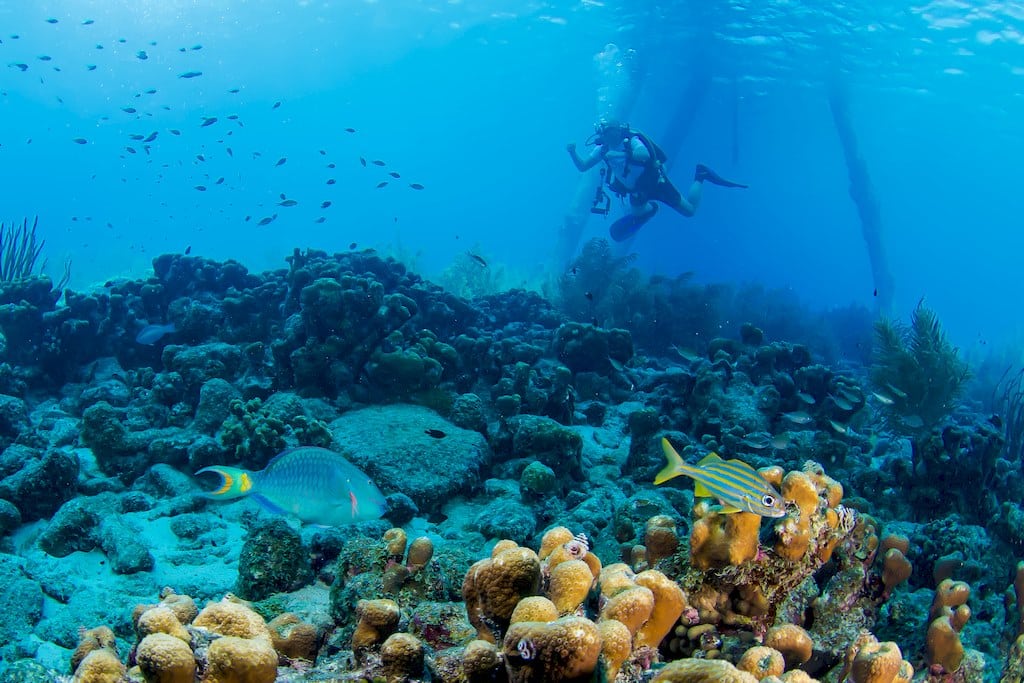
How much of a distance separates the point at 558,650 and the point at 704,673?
14.7 inches

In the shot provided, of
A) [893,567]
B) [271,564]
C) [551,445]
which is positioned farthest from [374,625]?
[551,445]

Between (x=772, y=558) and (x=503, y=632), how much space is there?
48.8 inches

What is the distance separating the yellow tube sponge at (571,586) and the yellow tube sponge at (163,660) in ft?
3.86

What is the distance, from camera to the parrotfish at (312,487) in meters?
3.17

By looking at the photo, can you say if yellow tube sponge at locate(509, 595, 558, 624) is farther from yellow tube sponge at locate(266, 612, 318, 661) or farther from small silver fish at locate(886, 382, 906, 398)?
small silver fish at locate(886, 382, 906, 398)

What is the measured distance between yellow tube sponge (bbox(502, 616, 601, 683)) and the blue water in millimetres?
18693

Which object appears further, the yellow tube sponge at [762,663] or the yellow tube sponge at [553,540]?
the yellow tube sponge at [553,540]

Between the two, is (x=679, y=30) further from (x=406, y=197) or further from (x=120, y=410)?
(x=406, y=197)

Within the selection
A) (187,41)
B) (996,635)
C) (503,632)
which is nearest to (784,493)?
(503,632)

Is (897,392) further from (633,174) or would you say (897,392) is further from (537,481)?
(633,174)

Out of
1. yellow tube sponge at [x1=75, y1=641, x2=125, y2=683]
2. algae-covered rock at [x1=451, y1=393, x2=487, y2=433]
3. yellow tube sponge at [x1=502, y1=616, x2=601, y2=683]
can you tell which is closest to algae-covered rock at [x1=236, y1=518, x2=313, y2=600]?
yellow tube sponge at [x1=75, y1=641, x2=125, y2=683]

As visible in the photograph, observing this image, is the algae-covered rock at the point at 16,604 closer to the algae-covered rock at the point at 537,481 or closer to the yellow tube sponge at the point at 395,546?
the yellow tube sponge at the point at 395,546

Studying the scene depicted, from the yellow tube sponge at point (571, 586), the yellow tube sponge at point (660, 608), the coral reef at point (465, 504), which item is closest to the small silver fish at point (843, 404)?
the coral reef at point (465, 504)

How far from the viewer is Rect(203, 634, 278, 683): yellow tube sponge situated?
4.93 ft
